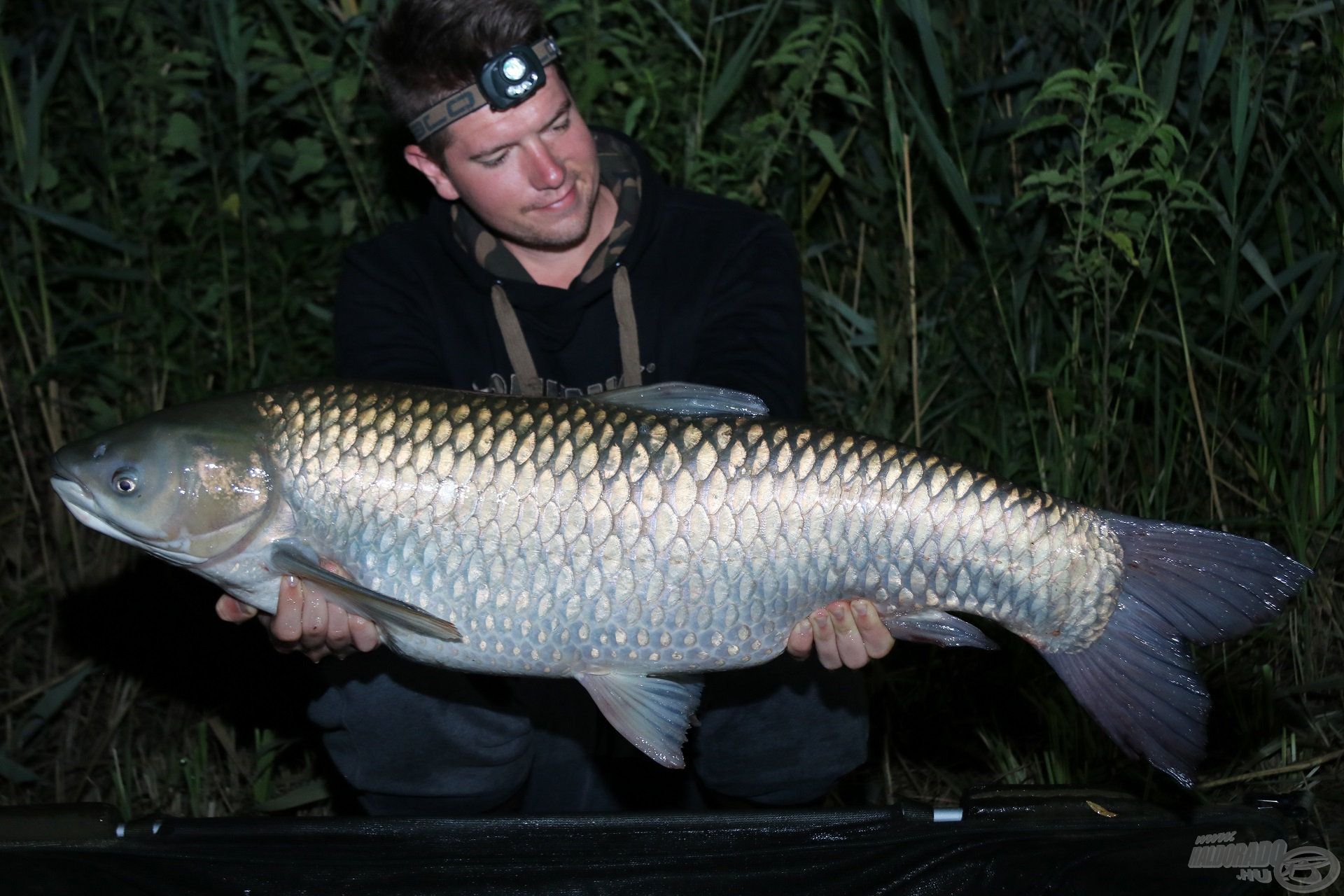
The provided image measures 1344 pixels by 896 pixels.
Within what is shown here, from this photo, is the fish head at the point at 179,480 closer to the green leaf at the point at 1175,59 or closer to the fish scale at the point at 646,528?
the fish scale at the point at 646,528

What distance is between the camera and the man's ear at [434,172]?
2289mm

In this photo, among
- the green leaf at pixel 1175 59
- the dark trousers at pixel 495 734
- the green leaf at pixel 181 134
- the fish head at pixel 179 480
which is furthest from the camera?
the green leaf at pixel 181 134

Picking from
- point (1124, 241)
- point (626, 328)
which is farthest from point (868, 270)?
point (626, 328)

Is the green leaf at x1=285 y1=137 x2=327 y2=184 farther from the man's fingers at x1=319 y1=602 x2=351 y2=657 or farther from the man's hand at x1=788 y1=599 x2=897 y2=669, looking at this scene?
the man's hand at x1=788 y1=599 x2=897 y2=669

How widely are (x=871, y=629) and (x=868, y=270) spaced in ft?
4.30

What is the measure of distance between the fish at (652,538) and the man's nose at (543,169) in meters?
0.55

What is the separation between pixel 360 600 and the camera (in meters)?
1.62

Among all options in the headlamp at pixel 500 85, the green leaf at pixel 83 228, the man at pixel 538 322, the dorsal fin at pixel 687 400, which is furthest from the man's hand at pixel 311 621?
the green leaf at pixel 83 228

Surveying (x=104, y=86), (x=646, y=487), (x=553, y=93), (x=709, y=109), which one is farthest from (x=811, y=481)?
(x=104, y=86)

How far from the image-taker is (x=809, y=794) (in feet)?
6.78

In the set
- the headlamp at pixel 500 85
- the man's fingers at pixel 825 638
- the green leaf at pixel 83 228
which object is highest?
the headlamp at pixel 500 85

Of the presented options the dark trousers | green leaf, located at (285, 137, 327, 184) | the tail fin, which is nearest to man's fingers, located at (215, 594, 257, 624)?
the dark trousers

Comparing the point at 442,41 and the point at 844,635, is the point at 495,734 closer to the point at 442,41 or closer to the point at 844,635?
the point at 844,635

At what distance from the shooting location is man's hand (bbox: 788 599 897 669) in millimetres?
1672
